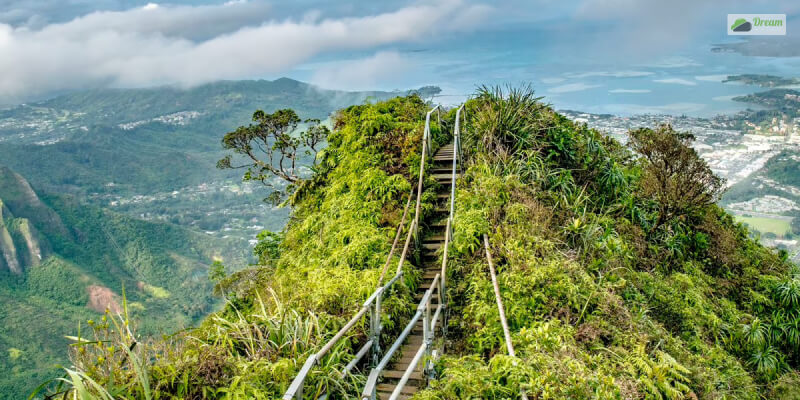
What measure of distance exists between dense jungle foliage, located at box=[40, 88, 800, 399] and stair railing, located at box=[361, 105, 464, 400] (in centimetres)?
17

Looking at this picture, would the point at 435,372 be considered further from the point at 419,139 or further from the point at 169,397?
the point at 419,139

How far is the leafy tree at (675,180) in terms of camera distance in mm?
10266

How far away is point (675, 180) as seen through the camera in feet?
34.0

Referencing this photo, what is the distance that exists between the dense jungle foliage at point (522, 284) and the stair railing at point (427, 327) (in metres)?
0.17

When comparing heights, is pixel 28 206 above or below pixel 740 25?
below

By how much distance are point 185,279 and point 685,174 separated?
105 metres

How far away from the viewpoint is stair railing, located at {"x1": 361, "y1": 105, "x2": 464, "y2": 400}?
4114 millimetres

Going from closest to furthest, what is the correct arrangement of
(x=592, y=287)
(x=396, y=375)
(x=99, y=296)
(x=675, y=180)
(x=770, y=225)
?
1. (x=396, y=375)
2. (x=592, y=287)
3. (x=675, y=180)
4. (x=770, y=225)
5. (x=99, y=296)

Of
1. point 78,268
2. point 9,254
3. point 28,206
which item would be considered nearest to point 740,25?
point 78,268

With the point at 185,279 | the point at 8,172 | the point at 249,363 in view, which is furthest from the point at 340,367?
the point at 8,172

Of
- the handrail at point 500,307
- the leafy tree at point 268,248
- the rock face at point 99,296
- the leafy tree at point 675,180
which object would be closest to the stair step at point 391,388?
the handrail at point 500,307

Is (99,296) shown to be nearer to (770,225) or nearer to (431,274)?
(770,225)

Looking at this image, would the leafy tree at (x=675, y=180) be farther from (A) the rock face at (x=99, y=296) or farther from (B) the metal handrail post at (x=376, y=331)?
(A) the rock face at (x=99, y=296)

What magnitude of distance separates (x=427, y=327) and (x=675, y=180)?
7523 mm
